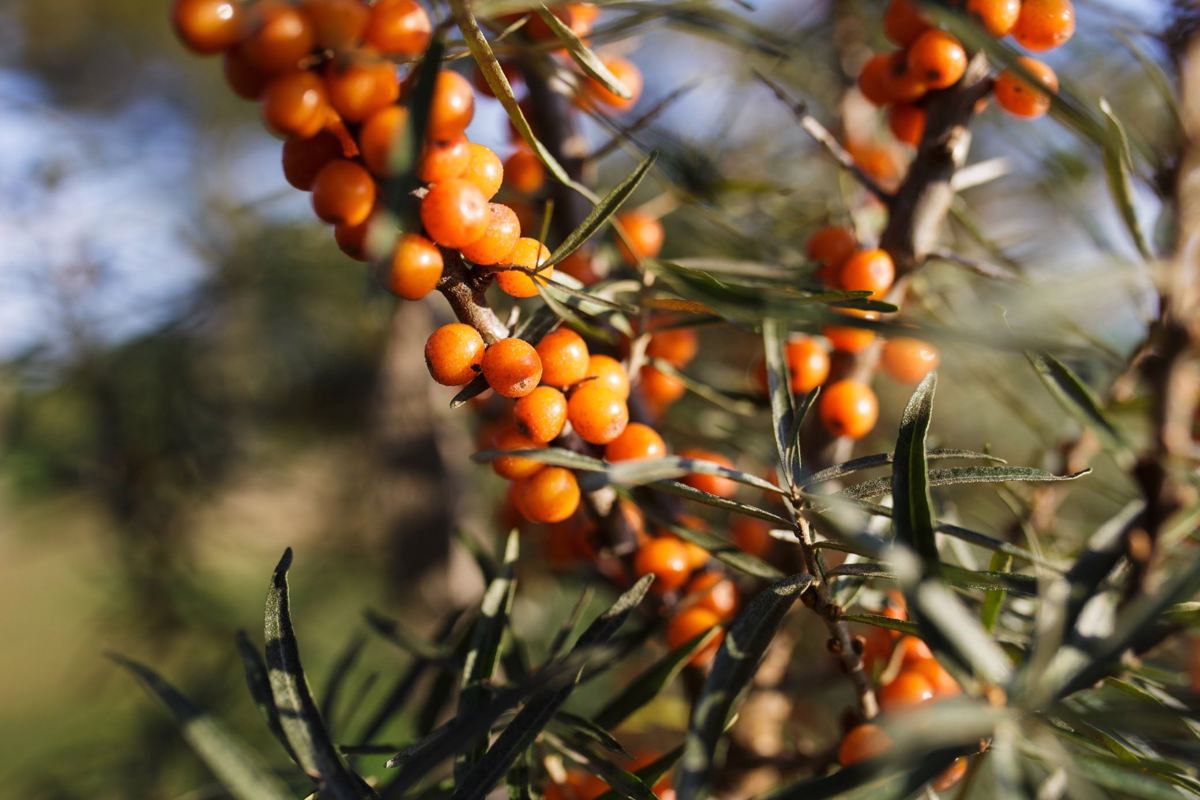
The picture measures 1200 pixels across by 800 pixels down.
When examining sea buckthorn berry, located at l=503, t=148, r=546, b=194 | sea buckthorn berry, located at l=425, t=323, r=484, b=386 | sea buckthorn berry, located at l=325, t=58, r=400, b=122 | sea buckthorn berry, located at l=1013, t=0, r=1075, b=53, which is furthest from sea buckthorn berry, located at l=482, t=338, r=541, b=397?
sea buckthorn berry, located at l=1013, t=0, r=1075, b=53

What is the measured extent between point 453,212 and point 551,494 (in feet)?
0.50

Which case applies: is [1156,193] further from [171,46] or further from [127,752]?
[171,46]

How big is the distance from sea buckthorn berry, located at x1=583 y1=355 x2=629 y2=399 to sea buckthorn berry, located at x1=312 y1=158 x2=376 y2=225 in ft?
0.45

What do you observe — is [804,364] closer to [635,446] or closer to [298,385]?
[635,446]

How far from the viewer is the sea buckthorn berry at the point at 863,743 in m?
0.34

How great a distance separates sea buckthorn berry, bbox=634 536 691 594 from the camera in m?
0.43

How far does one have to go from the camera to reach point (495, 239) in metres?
0.31

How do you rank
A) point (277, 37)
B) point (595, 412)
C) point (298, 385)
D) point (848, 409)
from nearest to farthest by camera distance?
point (277, 37)
point (595, 412)
point (848, 409)
point (298, 385)

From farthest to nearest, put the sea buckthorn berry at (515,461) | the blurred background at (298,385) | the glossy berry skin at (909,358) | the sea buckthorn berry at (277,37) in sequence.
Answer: the blurred background at (298,385) → the glossy berry skin at (909,358) → the sea buckthorn berry at (515,461) → the sea buckthorn berry at (277,37)

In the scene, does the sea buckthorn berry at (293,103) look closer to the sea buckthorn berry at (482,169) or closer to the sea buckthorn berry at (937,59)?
the sea buckthorn berry at (482,169)

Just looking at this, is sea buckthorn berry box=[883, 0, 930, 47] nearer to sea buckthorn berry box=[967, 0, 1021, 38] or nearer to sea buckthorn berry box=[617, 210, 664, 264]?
sea buckthorn berry box=[967, 0, 1021, 38]

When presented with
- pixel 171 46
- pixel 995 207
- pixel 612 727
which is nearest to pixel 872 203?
pixel 612 727

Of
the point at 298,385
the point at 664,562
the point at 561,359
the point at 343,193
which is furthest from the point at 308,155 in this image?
the point at 298,385

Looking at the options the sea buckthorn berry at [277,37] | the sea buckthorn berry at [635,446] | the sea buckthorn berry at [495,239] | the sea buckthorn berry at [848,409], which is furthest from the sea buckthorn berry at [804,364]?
the sea buckthorn berry at [277,37]
